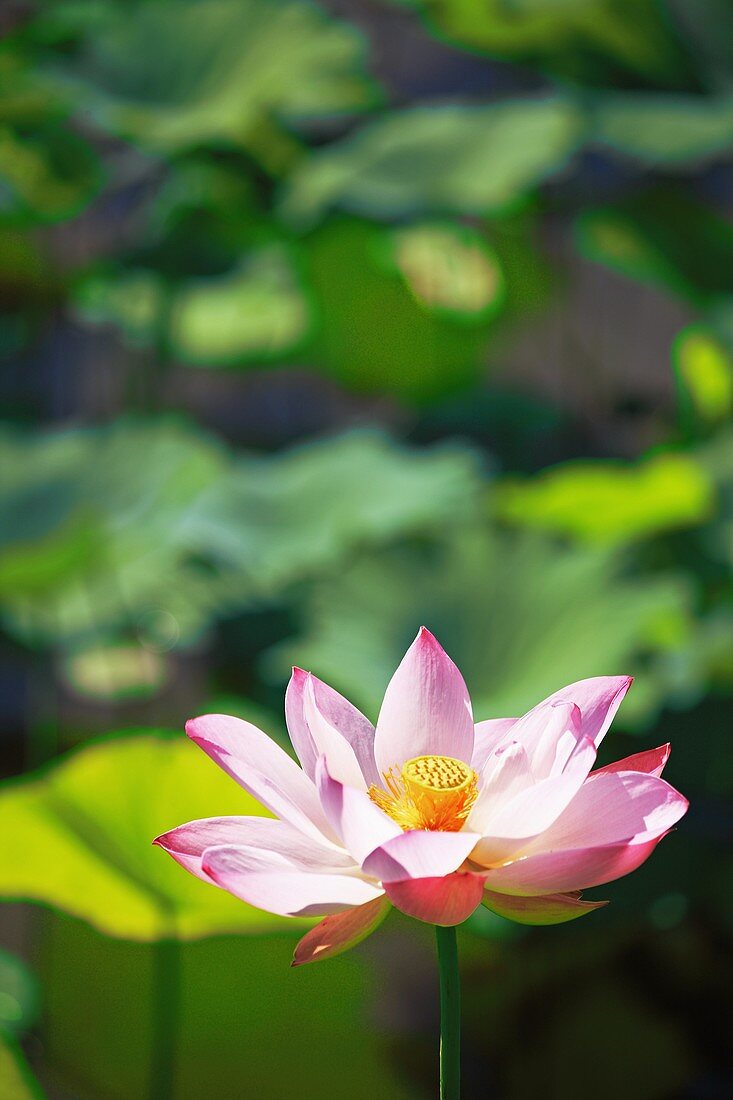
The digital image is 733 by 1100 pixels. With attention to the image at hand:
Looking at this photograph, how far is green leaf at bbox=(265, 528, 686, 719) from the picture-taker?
832 millimetres

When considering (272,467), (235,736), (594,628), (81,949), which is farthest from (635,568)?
(235,736)

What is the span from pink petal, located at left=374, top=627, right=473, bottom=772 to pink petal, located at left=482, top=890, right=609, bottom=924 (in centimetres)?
2

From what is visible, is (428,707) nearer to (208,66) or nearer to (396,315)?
(208,66)

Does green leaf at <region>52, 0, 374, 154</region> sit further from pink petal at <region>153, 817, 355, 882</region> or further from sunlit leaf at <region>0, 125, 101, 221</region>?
pink petal at <region>153, 817, 355, 882</region>

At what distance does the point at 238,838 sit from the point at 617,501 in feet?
3.44

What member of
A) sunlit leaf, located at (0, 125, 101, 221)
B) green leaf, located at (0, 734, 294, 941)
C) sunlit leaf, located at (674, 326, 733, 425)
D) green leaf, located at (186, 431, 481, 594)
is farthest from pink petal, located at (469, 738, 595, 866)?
sunlit leaf, located at (0, 125, 101, 221)

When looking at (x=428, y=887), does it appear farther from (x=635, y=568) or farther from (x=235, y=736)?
(x=635, y=568)

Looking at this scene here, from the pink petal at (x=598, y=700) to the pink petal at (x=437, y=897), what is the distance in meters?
0.03

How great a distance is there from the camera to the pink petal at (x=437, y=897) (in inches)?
4.7

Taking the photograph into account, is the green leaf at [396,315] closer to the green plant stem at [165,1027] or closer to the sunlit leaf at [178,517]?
the sunlit leaf at [178,517]

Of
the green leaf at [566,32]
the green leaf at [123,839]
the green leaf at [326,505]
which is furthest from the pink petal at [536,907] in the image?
the green leaf at [566,32]

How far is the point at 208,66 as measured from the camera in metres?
1.30

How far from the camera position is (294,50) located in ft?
4.00

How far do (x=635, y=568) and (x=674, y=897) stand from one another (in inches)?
12.9
